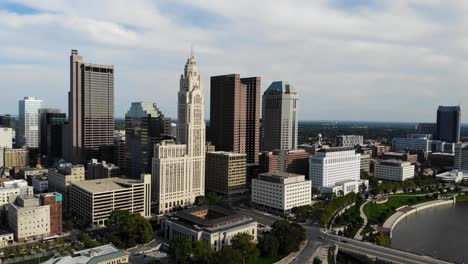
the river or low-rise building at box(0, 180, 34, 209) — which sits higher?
low-rise building at box(0, 180, 34, 209)

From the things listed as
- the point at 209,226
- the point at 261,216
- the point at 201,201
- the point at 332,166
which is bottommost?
the point at 261,216

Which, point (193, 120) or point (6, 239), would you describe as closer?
point (6, 239)

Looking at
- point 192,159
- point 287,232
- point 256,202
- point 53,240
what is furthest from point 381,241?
point 53,240

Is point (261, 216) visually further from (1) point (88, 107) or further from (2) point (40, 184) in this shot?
(1) point (88, 107)

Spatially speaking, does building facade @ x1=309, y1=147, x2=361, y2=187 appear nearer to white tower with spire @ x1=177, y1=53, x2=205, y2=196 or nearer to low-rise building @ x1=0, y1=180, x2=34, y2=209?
white tower with spire @ x1=177, y1=53, x2=205, y2=196

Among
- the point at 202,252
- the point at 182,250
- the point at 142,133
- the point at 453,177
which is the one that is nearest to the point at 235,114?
the point at 142,133

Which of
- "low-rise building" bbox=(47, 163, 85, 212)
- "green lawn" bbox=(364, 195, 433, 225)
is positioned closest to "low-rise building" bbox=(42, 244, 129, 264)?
A: "low-rise building" bbox=(47, 163, 85, 212)
